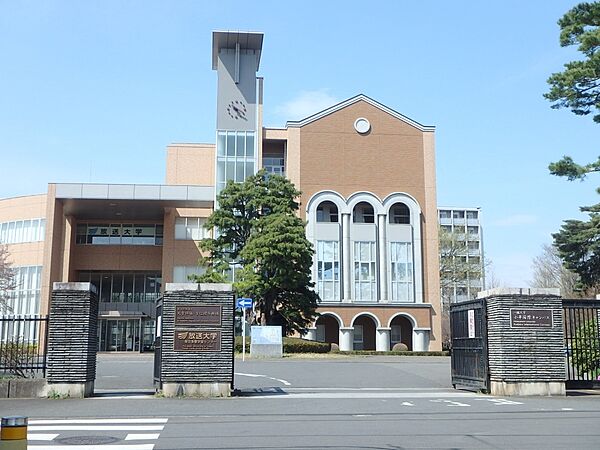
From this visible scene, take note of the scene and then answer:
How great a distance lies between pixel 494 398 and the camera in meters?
15.8

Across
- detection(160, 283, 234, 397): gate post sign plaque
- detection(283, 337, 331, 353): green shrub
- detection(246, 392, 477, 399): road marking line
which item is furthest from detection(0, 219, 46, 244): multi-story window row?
detection(246, 392, 477, 399): road marking line

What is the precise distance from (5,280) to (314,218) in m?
23.3

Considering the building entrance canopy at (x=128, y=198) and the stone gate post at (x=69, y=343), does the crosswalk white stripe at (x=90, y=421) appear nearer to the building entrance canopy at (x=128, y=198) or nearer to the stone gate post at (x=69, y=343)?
the stone gate post at (x=69, y=343)

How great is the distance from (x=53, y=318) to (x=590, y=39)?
18.2m

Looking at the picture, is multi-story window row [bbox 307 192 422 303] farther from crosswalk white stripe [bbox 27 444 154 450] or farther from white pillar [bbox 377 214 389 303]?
crosswalk white stripe [bbox 27 444 154 450]

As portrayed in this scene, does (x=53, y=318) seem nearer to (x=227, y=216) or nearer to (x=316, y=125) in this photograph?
(x=227, y=216)

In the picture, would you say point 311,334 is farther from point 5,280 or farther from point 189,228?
point 5,280

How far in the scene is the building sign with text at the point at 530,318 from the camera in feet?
54.5

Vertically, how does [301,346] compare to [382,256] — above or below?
below

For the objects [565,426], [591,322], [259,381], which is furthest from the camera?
[259,381]

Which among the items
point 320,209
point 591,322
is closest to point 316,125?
point 320,209

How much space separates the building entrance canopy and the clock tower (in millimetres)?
2115

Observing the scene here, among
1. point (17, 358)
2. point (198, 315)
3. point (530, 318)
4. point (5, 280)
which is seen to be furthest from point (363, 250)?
point (17, 358)

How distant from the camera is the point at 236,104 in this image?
53.2m
